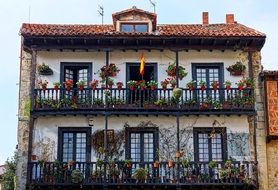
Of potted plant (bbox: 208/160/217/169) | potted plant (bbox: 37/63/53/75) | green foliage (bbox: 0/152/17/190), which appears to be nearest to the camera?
potted plant (bbox: 208/160/217/169)

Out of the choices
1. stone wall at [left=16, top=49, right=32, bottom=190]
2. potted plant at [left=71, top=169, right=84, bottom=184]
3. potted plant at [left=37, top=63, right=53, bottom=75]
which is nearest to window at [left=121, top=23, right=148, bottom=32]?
potted plant at [left=37, top=63, right=53, bottom=75]

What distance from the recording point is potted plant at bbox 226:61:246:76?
30.5 m

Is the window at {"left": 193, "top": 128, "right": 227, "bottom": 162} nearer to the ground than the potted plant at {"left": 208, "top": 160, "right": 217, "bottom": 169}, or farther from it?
farther from it

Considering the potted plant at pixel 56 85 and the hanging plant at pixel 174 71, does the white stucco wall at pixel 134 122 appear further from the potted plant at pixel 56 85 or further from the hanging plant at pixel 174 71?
the hanging plant at pixel 174 71

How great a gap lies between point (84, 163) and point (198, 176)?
5.21 metres

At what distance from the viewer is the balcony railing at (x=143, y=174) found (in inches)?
1105

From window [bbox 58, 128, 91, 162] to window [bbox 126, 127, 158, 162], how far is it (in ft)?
6.42

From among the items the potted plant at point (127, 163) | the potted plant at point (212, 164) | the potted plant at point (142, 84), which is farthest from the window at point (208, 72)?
the potted plant at point (127, 163)

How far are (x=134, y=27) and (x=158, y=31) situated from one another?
1280 millimetres

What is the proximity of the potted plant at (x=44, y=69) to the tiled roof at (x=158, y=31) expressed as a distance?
1557 millimetres

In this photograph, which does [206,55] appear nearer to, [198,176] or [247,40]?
[247,40]

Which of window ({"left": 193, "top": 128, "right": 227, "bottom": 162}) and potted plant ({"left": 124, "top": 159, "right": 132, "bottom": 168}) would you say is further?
window ({"left": 193, "top": 128, "right": 227, "bottom": 162})

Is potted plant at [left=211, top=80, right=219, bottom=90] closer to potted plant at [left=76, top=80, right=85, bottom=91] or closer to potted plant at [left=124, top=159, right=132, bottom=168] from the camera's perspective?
potted plant at [left=124, top=159, right=132, bottom=168]

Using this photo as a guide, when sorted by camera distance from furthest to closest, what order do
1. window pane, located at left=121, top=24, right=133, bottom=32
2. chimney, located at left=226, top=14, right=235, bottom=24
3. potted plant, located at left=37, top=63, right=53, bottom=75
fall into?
chimney, located at left=226, top=14, right=235, bottom=24 → window pane, located at left=121, top=24, right=133, bottom=32 → potted plant, located at left=37, top=63, right=53, bottom=75
